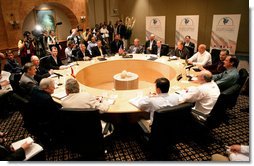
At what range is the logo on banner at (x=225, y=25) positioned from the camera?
19.0 feet

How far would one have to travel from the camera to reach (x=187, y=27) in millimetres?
6941

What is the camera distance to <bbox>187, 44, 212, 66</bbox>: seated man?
483cm

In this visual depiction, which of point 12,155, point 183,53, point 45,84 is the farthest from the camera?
point 183,53

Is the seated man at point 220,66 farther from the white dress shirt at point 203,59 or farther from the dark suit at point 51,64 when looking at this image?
the dark suit at point 51,64

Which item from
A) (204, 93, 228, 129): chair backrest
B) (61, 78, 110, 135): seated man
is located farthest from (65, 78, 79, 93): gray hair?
(204, 93, 228, 129): chair backrest

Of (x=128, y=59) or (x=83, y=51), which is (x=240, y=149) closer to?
(x=128, y=59)

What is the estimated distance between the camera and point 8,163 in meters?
1.84

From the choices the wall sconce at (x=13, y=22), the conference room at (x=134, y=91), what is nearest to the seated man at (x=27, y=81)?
the conference room at (x=134, y=91)

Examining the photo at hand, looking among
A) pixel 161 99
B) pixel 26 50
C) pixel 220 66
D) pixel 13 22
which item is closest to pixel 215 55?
pixel 220 66

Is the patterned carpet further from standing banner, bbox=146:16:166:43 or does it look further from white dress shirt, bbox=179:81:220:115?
standing banner, bbox=146:16:166:43

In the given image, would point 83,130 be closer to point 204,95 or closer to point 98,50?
point 204,95

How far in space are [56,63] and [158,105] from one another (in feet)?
11.4

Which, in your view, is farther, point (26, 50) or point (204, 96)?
point (26, 50)

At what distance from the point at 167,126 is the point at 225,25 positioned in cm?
509
